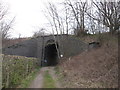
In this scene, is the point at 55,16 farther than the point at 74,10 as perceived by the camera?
No

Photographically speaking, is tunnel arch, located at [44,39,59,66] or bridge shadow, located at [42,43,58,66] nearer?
tunnel arch, located at [44,39,59,66]

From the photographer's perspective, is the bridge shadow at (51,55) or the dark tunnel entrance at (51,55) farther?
the dark tunnel entrance at (51,55)

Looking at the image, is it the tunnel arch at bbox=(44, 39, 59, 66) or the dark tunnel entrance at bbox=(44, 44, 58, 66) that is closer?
the tunnel arch at bbox=(44, 39, 59, 66)

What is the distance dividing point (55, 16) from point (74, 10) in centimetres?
416

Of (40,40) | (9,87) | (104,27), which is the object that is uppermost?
(104,27)

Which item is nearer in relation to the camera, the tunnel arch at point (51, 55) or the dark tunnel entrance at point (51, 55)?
the tunnel arch at point (51, 55)

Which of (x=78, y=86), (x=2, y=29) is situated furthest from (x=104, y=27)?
(x=78, y=86)

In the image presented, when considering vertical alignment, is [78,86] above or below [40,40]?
below

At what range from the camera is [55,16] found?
22.8 metres

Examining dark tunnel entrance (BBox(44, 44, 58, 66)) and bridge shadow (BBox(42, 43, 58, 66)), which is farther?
dark tunnel entrance (BBox(44, 44, 58, 66))

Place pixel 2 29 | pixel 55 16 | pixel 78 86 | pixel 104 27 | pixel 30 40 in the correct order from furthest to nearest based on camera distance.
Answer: pixel 30 40
pixel 55 16
pixel 104 27
pixel 2 29
pixel 78 86

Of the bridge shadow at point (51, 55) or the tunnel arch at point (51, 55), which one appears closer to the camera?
the tunnel arch at point (51, 55)

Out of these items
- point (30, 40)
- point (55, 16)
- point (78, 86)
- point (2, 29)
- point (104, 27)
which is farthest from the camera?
point (30, 40)

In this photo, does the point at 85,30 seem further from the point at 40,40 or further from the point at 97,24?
the point at 40,40
